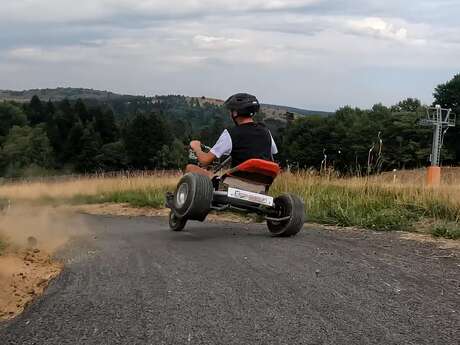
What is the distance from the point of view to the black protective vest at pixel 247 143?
802 cm

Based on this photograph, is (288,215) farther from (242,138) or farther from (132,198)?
(132,198)

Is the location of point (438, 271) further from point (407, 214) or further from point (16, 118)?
point (16, 118)

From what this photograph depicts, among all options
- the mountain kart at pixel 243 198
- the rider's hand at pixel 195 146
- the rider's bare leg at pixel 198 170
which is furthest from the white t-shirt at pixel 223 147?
the rider's bare leg at pixel 198 170

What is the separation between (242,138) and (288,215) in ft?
3.96

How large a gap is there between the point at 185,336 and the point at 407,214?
6184mm

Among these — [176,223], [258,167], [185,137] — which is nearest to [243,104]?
[258,167]

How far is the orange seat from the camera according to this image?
7727mm

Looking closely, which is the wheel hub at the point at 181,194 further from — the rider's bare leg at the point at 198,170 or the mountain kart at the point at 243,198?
the rider's bare leg at the point at 198,170

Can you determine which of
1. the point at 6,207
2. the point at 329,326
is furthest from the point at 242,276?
the point at 6,207

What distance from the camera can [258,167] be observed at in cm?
776

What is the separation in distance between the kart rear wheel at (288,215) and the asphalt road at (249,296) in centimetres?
57

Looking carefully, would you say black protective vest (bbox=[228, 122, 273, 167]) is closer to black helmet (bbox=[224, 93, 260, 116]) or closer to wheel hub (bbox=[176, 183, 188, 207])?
black helmet (bbox=[224, 93, 260, 116])

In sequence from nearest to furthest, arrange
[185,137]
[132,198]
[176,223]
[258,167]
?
[258,167] < [176,223] < [132,198] < [185,137]

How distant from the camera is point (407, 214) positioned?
909cm
